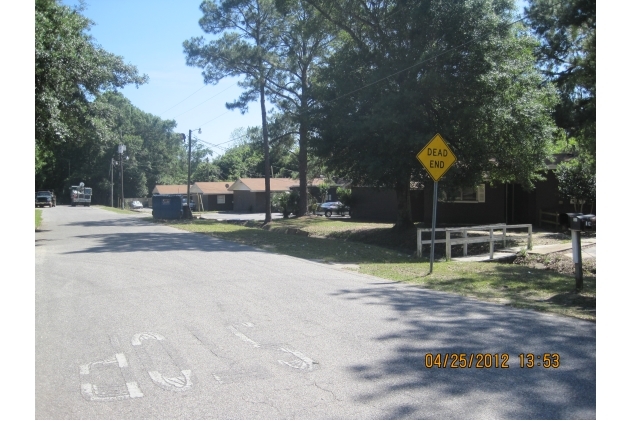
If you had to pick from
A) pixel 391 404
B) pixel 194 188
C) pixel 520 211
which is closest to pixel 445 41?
pixel 520 211

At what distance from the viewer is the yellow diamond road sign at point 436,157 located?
14.4 m

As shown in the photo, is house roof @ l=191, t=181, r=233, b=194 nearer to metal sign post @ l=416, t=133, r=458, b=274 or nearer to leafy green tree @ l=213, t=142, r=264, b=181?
leafy green tree @ l=213, t=142, r=264, b=181

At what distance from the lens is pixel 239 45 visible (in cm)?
3809

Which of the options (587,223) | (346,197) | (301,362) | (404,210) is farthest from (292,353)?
(346,197)

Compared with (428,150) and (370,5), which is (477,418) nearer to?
(428,150)

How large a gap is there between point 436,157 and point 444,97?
8272 millimetres

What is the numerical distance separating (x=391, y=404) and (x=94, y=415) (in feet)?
8.49

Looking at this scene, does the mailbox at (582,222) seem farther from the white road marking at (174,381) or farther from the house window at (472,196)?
the house window at (472,196)

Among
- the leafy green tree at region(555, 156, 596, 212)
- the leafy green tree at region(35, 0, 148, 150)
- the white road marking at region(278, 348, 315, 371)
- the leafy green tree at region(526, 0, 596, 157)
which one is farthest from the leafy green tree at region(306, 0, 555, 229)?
the white road marking at region(278, 348, 315, 371)

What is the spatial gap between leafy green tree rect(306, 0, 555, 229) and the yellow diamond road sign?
643cm

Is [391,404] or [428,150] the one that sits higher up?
[428,150]

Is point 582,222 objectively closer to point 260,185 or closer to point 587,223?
point 587,223

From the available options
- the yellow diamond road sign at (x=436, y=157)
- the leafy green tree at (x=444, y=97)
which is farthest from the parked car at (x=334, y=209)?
the yellow diamond road sign at (x=436, y=157)

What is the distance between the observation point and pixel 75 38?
21.4 m
